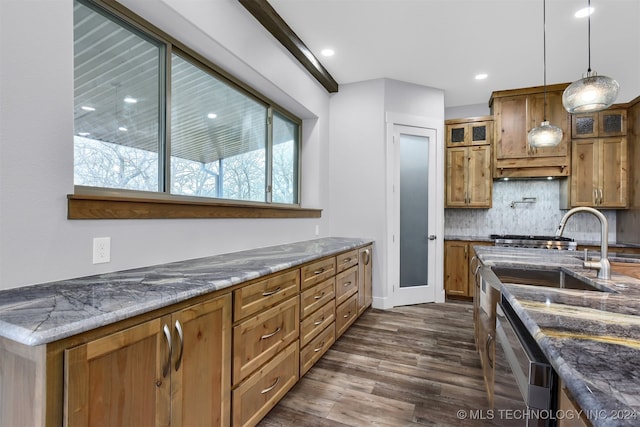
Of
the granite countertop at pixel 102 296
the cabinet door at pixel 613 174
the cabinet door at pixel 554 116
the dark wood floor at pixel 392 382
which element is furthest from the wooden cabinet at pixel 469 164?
the granite countertop at pixel 102 296

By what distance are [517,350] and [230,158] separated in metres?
2.41

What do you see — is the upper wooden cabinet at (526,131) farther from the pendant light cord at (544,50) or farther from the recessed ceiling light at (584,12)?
the recessed ceiling light at (584,12)

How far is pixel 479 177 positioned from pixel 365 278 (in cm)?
237

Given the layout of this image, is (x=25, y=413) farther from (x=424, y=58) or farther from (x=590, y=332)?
(x=424, y=58)

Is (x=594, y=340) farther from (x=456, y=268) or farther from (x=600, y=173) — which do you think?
(x=600, y=173)

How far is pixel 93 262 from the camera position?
4.83ft

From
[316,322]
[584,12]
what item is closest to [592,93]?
[584,12]

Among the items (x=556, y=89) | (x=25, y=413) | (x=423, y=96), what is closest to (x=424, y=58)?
(x=423, y=96)

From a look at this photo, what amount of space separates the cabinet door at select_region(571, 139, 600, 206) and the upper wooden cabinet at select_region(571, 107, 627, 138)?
0.11 metres

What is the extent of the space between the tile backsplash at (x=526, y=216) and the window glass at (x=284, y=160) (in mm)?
2799

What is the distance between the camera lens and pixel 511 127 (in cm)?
433

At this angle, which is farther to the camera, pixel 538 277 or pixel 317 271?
pixel 317 271

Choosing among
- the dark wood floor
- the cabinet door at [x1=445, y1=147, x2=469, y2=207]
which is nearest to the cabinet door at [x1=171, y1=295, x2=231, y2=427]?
the dark wood floor

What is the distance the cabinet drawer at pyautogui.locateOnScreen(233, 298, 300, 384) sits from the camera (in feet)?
5.07
